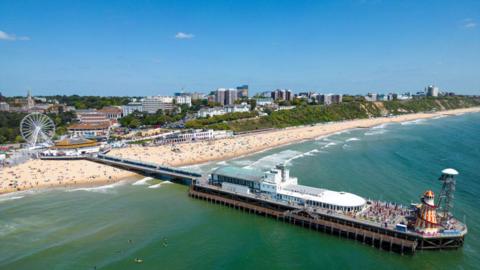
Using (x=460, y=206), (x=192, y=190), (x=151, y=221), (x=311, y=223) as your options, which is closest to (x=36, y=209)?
(x=151, y=221)

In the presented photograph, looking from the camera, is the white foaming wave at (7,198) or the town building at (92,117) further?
the town building at (92,117)

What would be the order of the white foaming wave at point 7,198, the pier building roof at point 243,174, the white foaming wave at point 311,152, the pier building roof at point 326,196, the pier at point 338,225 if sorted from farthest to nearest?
the white foaming wave at point 311,152
the white foaming wave at point 7,198
the pier building roof at point 243,174
the pier building roof at point 326,196
the pier at point 338,225

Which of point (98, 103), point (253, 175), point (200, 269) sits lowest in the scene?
point (200, 269)

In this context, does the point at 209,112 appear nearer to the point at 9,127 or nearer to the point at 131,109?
the point at 131,109

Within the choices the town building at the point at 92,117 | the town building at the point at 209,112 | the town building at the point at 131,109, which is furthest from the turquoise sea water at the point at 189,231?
the town building at the point at 131,109

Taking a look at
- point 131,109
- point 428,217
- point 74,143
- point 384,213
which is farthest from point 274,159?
point 131,109

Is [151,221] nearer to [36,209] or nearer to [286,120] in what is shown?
[36,209]

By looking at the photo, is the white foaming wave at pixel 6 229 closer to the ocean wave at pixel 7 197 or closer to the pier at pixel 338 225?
the ocean wave at pixel 7 197

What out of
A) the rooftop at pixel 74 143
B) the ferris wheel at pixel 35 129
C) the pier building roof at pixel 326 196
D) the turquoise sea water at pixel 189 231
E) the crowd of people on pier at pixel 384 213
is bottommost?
the turquoise sea water at pixel 189 231
